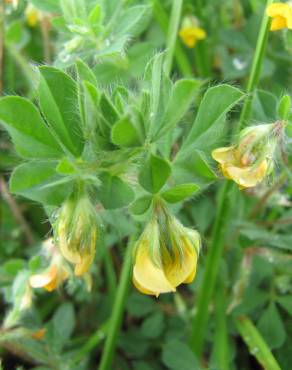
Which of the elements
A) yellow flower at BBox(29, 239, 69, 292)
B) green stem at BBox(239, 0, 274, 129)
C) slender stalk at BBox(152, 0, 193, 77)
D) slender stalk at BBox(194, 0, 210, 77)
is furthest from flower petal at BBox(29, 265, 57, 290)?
slender stalk at BBox(194, 0, 210, 77)

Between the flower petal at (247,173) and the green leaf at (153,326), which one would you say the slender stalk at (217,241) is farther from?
the flower petal at (247,173)

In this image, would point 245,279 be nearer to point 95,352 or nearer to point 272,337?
point 272,337

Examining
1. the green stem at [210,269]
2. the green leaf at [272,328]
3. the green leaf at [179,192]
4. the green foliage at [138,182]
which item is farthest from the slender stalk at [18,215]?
the green leaf at [179,192]

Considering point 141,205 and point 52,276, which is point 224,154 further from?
point 52,276

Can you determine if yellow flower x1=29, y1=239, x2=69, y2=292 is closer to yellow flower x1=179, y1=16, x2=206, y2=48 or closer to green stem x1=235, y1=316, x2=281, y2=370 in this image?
green stem x1=235, y1=316, x2=281, y2=370

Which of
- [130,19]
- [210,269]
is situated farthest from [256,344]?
[130,19]
